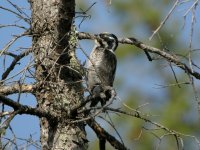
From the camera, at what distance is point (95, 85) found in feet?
17.9

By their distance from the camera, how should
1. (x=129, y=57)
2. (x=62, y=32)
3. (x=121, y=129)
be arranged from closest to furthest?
(x=62, y=32) < (x=121, y=129) < (x=129, y=57)

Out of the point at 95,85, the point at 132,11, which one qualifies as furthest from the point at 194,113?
the point at 95,85

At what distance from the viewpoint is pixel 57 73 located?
16.0 feet

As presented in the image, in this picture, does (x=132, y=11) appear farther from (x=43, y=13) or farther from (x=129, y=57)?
(x=43, y=13)

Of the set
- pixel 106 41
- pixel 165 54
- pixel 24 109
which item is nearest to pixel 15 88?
pixel 24 109

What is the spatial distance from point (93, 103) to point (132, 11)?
20.4 ft

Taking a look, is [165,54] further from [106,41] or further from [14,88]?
[14,88]

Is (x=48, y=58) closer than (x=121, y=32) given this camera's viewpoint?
Yes

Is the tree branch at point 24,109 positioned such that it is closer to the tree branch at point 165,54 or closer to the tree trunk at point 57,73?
the tree trunk at point 57,73

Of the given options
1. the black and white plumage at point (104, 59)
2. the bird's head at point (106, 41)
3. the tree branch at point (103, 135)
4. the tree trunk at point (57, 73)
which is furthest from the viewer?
the bird's head at point (106, 41)

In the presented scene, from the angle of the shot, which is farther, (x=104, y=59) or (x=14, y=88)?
(x=104, y=59)

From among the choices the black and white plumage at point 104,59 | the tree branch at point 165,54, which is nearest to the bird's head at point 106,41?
the black and white plumage at point 104,59

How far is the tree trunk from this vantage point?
4.79 meters

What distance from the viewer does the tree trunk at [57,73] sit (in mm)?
4793
